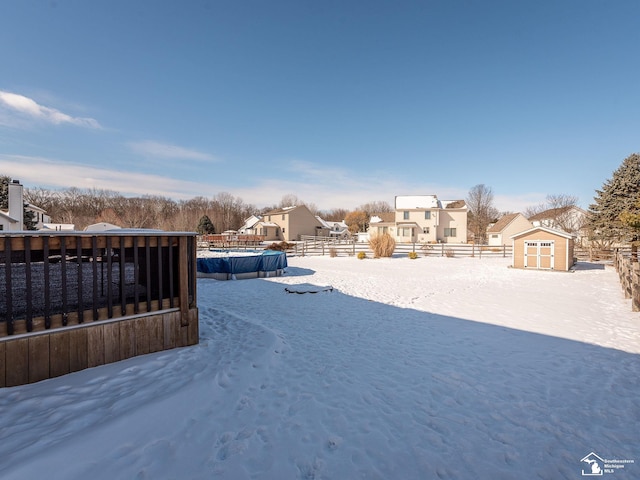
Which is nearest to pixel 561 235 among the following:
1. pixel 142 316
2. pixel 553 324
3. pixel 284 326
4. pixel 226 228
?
pixel 553 324

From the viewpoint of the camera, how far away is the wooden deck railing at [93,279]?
3.88 metres

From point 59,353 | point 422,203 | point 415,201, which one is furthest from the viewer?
point 415,201

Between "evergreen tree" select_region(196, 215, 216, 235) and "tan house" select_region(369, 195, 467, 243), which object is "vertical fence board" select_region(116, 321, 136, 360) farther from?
"evergreen tree" select_region(196, 215, 216, 235)

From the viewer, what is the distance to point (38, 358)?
12.8 feet

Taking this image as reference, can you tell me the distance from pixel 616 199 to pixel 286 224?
38777 millimetres

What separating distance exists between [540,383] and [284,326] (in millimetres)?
4721

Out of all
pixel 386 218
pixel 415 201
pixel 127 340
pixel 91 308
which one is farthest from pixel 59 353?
pixel 386 218

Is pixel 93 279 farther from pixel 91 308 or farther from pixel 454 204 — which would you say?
pixel 454 204

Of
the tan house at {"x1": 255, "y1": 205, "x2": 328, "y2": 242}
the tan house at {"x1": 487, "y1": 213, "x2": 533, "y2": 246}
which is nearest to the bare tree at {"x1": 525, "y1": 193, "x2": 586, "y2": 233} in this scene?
the tan house at {"x1": 487, "y1": 213, "x2": 533, "y2": 246}

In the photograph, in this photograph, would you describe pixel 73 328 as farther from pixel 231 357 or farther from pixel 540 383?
pixel 540 383

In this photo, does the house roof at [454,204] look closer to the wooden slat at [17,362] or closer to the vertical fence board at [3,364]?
the wooden slat at [17,362]

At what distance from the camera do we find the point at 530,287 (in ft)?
40.7

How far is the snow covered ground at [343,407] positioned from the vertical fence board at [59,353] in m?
0.18

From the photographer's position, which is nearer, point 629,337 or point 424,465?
point 424,465
